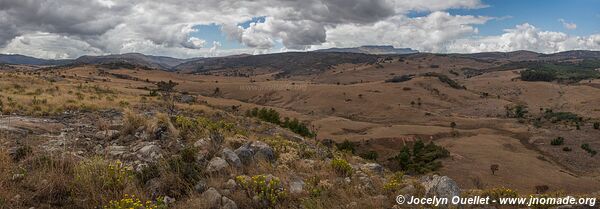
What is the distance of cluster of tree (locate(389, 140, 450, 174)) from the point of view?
34562 millimetres

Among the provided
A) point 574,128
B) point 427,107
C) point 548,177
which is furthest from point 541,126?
point 548,177

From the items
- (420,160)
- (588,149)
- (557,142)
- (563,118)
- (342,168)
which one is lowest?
(588,149)

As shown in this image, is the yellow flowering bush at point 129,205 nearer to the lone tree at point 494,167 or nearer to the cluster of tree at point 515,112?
the lone tree at point 494,167

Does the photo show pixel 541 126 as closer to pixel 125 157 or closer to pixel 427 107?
pixel 427 107

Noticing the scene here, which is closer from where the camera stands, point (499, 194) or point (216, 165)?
point (499, 194)

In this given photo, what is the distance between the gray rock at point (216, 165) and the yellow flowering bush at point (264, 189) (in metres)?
0.70

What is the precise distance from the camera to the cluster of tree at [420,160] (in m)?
34.6

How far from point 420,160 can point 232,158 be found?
1334 inches

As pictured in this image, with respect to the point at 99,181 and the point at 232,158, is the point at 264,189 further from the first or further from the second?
the point at 99,181

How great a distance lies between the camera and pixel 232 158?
7.44 m

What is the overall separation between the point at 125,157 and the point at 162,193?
2.15 metres

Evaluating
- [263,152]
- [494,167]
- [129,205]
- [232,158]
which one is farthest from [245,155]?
[494,167]

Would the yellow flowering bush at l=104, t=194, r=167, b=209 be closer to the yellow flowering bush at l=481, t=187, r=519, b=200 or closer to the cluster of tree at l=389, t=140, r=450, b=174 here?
the yellow flowering bush at l=481, t=187, r=519, b=200

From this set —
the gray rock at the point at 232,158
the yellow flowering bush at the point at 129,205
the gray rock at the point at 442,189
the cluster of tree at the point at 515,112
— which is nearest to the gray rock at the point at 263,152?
the gray rock at the point at 232,158
